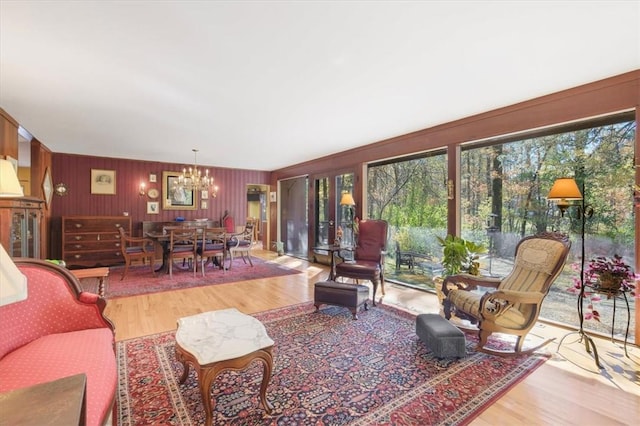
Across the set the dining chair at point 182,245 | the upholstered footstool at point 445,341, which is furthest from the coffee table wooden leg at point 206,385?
the dining chair at point 182,245

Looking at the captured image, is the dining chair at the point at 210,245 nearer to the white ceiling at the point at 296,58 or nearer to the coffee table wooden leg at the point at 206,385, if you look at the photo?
the white ceiling at the point at 296,58

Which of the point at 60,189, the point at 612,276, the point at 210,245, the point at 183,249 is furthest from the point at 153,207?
the point at 612,276

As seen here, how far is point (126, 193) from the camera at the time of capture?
700 centimetres

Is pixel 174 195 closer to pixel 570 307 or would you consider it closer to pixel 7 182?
pixel 7 182

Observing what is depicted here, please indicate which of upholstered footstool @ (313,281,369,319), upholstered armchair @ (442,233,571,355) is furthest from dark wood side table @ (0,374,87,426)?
upholstered armchair @ (442,233,571,355)

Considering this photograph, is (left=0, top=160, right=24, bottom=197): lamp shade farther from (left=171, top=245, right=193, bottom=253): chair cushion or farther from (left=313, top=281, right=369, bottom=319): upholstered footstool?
(left=171, top=245, right=193, bottom=253): chair cushion

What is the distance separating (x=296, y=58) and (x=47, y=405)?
2501mm

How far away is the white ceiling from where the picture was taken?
6.08 ft

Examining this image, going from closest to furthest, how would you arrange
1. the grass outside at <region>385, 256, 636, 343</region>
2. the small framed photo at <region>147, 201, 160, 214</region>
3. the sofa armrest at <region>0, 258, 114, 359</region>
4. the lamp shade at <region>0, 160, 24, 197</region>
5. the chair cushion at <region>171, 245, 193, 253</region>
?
the sofa armrest at <region>0, 258, 114, 359</region> < the lamp shade at <region>0, 160, 24, 197</region> < the grass outside at <region>385, 256, 636, 343</region> < the chair cushion at <region>171, 245, 193, 253</region> < the small framed photo at <region>147, 201, 160, 214</region>

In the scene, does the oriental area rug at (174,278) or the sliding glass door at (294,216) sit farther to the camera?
the sliding glass door at (294,216)

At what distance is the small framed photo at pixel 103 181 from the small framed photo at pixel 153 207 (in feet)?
2.57

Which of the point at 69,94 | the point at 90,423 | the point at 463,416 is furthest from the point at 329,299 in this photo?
the point at 69,94

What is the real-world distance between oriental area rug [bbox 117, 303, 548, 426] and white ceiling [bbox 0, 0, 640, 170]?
2521mm

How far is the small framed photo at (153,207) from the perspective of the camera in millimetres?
7270
